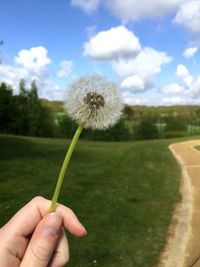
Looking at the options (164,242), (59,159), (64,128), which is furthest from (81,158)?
(64,128)

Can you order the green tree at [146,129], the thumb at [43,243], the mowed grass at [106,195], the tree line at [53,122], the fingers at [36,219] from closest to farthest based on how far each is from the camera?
the thumb at [43,243], the fingers at [36,219], the mowed grass at [106,195], the tree line at [53,122], the green tree at [146,129]

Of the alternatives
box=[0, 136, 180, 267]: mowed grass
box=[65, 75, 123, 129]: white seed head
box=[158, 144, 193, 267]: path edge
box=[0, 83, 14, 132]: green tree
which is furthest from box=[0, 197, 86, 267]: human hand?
box=[0, 83, 14, 132]: green tree

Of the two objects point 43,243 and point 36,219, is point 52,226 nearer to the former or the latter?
point 43,243

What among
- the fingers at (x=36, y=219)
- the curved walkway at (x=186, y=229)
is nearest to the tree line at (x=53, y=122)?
the curved walkway at (x=186, y=229)

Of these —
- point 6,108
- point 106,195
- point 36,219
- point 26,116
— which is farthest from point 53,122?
point 36,219

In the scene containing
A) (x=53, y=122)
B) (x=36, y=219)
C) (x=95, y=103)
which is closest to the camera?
(x=95, y=103)

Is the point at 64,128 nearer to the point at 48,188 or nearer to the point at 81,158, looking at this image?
the point at 81,158

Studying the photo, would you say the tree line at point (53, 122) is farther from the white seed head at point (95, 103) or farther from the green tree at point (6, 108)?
the white seed head at point (95, 103)
